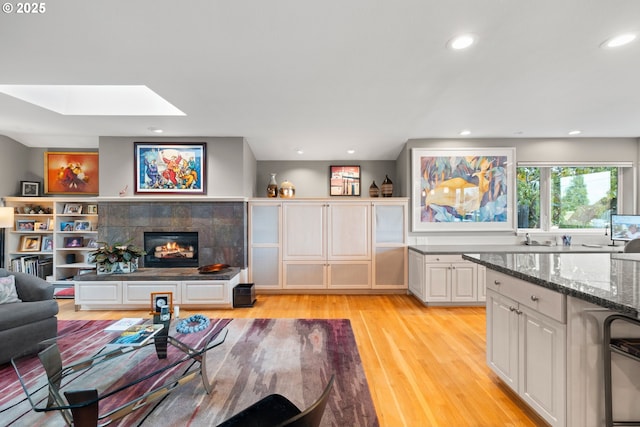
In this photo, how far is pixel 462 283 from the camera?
3994 mm

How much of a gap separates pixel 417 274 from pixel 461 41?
3180mm

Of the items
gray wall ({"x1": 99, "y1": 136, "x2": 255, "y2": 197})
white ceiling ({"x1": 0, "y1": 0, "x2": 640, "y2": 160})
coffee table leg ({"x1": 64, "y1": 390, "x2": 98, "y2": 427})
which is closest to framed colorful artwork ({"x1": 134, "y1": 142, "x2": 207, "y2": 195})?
gray wall ({"x1": 99, "y1": 136, "x2": 255, "y2": 197})

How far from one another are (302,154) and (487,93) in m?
3.16

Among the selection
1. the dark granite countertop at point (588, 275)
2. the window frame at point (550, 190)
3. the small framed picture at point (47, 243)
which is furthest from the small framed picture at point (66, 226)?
the window frame at point (550, 190)

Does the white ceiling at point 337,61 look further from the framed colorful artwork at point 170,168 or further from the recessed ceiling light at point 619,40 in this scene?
the framed colorful artwork at point 170,168

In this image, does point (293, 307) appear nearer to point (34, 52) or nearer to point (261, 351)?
point (261, 351)

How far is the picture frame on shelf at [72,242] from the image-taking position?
482 centimetres

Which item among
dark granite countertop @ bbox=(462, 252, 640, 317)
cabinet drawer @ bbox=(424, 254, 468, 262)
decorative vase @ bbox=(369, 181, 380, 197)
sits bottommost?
cabinet drawer @ bbox=(424, 254, 468, 262)

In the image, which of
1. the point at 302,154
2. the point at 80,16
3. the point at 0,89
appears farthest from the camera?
the point at 302,154

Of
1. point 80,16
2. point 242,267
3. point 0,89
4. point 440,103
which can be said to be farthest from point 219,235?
point 440,103

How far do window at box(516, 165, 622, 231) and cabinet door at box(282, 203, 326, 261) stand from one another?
3342 mm

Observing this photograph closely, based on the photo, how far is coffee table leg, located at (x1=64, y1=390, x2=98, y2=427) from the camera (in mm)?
1348

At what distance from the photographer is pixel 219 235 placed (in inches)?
176

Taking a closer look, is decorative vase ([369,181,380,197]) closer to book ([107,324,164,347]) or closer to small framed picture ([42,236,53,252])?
book ([107,324,164,347])
